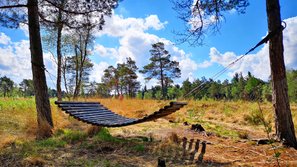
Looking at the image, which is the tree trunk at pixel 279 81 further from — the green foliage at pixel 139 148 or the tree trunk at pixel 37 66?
the tree trunk at pixel 37 66

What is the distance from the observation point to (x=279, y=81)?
4043mm

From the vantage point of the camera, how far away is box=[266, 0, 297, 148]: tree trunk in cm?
403

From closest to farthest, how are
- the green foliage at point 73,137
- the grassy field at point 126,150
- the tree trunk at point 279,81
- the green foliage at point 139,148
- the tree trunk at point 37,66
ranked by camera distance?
the grassy field at point 126,150, the green foliage at point 139,148, the tree trunk at point 279,81, the green foliage at point 73,137, the tree trunk at point 37,66

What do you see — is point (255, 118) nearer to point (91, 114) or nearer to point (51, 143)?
point (51, 143)

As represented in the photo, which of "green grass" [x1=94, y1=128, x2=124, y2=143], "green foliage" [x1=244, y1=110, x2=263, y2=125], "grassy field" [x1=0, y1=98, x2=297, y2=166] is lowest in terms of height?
"grassy field" [x1=0, y1=98, x2=297, y2=166]

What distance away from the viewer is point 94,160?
336 centimetres

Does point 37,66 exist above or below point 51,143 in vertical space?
above

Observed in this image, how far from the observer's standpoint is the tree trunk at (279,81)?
4.03 metres

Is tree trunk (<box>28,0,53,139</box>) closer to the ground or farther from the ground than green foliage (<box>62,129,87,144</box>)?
farther from the ground

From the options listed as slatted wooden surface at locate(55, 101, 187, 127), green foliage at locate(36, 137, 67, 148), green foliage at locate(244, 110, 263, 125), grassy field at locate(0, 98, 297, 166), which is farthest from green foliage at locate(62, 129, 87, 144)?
green foliage at locate(244, 110, 263, 125)

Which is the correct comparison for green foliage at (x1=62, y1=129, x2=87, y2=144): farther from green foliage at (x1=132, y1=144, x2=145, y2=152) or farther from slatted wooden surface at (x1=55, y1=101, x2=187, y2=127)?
green foliage at (x1=132, y1=144, x2=145, y2=152)

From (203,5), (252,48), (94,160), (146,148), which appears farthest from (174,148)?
(203,5)

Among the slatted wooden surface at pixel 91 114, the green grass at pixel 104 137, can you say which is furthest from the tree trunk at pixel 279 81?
the green grass at pixel 104 137

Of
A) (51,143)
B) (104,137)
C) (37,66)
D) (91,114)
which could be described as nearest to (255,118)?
(104,137)
